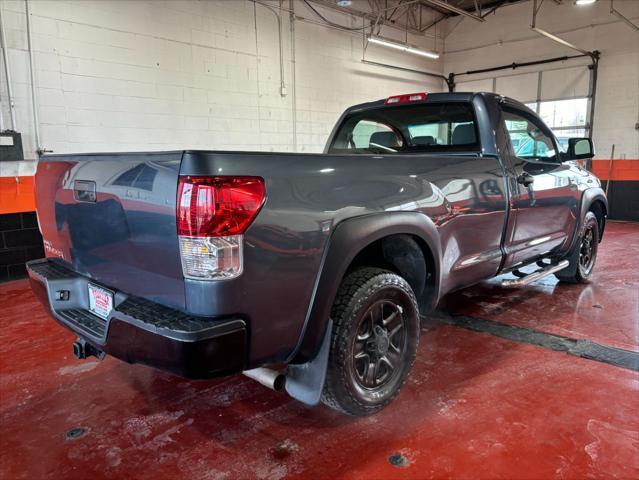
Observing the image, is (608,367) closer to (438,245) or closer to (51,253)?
(438,245)

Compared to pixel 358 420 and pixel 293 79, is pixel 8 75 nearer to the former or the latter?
pixel 293 79

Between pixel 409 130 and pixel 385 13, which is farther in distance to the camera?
pixel 385 13

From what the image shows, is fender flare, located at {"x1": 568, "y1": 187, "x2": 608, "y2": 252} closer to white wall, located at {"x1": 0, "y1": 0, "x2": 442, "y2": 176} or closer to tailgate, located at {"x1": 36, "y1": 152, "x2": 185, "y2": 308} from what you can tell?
tailgate, located at {"x1": 36, "y1": 152, "x2": 185, "y2": 308}

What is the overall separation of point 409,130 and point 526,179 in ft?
2.98

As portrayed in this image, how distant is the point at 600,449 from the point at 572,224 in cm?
253

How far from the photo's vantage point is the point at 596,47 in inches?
398

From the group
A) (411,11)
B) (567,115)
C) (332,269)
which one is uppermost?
(411,11)

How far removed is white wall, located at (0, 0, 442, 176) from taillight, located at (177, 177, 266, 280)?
4.93m

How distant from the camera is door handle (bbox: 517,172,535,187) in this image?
3084 mm

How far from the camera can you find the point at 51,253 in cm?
234

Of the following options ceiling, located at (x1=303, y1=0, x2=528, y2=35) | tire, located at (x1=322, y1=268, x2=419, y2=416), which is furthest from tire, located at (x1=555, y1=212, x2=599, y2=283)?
ceiling, located at (x1=303, y1=0, x2=528, y2=35)

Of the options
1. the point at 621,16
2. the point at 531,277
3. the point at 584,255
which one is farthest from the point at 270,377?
the point at 621,16

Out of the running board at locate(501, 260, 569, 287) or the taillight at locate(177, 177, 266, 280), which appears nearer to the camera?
the taillight at locate(177, 177, 266, 280)

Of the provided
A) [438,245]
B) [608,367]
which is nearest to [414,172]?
[438,245]
